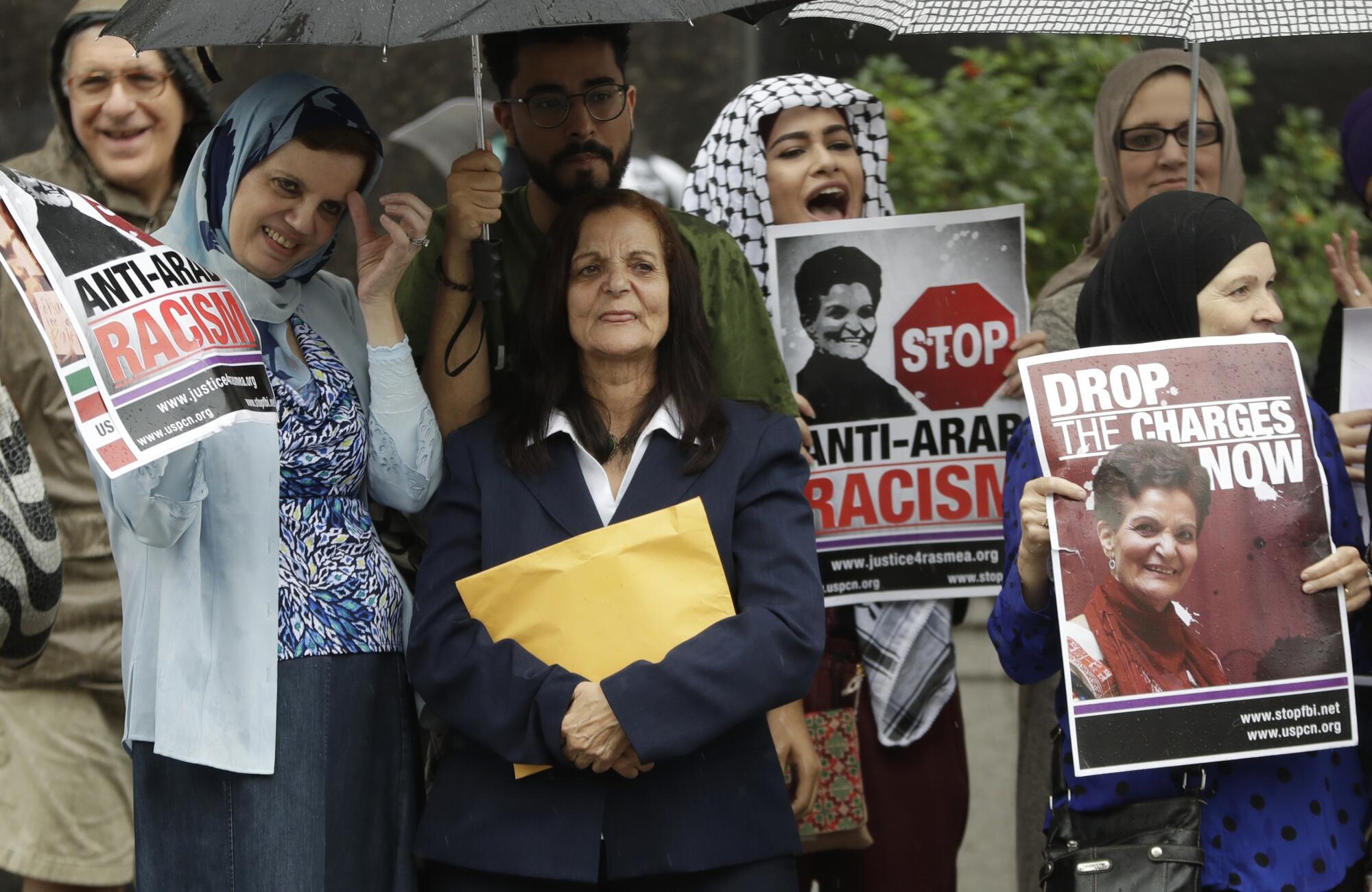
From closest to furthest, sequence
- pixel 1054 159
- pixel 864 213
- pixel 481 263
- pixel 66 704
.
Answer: pixel 481 263, pixel 66 704, pixel 864 213, pixel 1054 159

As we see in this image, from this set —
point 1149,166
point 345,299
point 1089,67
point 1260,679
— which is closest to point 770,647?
point 1260,679

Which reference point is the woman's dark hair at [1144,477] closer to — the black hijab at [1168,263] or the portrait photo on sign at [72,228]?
the black hijab at [1168,263]

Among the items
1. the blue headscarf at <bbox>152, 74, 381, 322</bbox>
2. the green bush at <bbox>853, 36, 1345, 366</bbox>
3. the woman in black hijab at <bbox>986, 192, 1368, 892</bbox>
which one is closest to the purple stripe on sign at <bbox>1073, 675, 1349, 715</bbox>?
the woman in black hijab at <bbox>986, 192, 1368, 892</bbox>

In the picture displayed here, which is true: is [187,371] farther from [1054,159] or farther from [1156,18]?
[1054,159]

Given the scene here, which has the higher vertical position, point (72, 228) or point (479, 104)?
point (479, 104)

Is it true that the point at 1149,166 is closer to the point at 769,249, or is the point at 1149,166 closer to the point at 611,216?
the point at 769,249

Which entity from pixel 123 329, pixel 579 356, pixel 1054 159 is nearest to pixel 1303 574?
pixel 579 356

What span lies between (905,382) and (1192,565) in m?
1.46

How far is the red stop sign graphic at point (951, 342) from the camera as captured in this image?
4.74 m

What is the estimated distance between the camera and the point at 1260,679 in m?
3.37

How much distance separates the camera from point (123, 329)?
3197mm

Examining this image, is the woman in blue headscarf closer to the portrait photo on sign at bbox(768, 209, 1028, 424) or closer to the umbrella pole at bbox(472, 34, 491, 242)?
the umbrella pole at bbox(472, 34, 491, 242)

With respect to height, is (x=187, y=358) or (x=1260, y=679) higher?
(x=187, y=358)

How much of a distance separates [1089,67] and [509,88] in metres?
4.22
